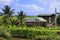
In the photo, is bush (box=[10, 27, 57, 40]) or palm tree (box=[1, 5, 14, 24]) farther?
palm tree (box=[1, 5, 14, 24])

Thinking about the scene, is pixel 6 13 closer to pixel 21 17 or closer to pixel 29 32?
pixel 21 17

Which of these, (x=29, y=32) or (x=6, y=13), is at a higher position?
(x=6, y=13)

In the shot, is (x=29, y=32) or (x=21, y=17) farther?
(x=21, y=17)

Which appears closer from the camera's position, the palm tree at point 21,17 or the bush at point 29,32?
the bush at point 29,32

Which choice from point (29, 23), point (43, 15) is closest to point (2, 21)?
point (29, 23)

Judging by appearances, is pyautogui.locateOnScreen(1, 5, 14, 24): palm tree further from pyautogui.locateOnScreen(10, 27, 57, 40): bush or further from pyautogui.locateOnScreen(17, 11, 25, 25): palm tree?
pyautogui.locateOnScreen(10, 27, 57, 40): bush

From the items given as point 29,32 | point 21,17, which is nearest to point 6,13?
point 21,17

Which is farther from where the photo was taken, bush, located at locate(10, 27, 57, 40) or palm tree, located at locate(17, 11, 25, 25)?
palm tree, located at locate(17, 11, 25, 25)

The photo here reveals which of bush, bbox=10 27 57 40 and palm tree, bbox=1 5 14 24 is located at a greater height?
palm tree, bbox=1 5 14 24

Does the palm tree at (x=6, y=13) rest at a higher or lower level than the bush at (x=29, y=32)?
higher

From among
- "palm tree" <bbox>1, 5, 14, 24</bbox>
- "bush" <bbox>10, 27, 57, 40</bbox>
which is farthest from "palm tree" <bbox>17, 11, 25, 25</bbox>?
"bush" <bbox>10, 27, 57, 40</bbox>

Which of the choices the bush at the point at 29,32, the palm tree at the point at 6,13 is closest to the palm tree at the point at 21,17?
the palm tree at the point at 6,13

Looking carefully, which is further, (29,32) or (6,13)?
(6,13)

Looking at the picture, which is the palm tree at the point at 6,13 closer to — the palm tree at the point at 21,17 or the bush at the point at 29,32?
the palm tree at the point at 21,17
